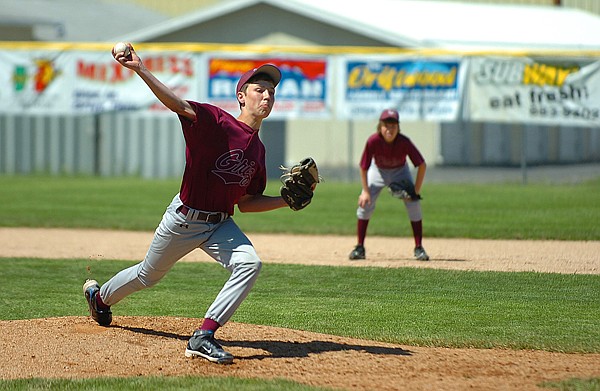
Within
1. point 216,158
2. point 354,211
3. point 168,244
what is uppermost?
point 216,158

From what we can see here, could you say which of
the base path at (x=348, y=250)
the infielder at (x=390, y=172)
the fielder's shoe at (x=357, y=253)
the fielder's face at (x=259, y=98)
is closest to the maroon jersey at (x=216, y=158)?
the fielder's face at (x=259, y=98)

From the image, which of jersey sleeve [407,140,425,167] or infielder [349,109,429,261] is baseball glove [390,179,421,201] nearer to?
infielder [349,109,429,261]

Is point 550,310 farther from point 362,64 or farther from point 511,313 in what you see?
point 362,64

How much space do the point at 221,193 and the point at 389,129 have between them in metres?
4.74

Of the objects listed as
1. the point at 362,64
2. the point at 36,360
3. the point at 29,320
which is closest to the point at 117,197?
the point at 362,64

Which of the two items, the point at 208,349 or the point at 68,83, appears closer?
the point at 208,349

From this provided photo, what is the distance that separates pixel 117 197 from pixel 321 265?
28.4 feet

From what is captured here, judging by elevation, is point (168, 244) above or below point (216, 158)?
below

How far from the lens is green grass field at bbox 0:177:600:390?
7188mm

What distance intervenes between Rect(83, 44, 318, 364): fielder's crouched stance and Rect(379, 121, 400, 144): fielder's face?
14.3 ft

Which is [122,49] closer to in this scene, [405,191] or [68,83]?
[405,191]

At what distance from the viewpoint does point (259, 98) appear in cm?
640

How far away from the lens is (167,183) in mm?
22172

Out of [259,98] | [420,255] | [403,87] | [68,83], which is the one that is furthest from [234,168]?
[68,83]
